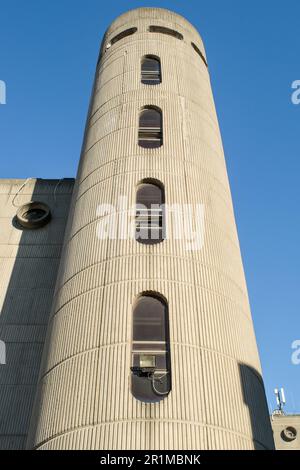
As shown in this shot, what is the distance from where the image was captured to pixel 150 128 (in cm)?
1977

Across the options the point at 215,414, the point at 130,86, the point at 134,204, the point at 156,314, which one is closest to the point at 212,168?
the point at 134,204

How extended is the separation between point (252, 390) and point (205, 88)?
15755 mm

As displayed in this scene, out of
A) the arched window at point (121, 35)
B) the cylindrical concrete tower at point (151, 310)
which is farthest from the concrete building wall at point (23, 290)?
the arched window at point (121, 35)

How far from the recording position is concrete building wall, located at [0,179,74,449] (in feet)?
57.0

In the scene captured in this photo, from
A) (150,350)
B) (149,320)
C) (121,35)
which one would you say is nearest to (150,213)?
(149,320)

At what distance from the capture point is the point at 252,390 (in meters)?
13.5

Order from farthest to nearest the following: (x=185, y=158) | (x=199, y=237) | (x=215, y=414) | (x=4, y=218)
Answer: (x=4, y=218) < (x=185, y=158) < (x=199, y=237) < (x=215, y=414)

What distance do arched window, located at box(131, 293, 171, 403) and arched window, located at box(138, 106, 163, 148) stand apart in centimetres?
736

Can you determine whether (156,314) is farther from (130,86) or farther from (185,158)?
(130,86)

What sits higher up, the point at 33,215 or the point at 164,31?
the point at 164,31

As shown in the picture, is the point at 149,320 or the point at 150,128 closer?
the point at 149,320

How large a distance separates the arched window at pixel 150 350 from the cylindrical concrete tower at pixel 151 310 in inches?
1.2

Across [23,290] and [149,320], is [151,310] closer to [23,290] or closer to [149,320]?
[149,320]

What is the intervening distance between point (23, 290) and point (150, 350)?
9.43 meters
